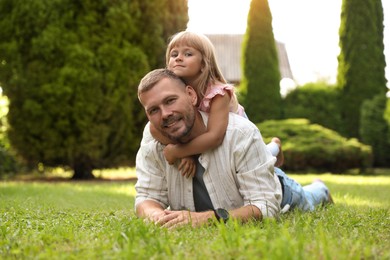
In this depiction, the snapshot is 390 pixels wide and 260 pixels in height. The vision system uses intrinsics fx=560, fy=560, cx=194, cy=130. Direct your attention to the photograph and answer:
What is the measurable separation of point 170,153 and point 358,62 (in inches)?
552

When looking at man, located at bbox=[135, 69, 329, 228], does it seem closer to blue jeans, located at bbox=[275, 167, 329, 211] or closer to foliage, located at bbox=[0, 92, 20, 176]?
blue jeans, located at bbox=[275, 167, 329, 211]

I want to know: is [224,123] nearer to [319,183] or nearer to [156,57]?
[319,183]

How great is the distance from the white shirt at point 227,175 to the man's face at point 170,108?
30 centimetres

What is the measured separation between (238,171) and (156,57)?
8.53 meters

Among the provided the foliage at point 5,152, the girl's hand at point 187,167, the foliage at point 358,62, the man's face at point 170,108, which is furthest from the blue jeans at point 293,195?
the foliage at point 358,62

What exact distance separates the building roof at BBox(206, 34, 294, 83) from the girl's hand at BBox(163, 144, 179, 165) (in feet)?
84.8

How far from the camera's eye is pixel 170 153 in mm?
3590

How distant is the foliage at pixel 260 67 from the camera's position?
16.3 meters

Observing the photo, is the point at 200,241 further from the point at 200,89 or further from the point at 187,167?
the point at 200,89

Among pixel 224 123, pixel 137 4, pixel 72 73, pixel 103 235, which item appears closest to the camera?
pixel 103 235

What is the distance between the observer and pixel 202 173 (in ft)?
12.2

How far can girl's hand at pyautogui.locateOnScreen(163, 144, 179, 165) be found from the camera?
358 centimetres

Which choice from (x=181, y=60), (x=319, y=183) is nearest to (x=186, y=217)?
(x=181, y=60)

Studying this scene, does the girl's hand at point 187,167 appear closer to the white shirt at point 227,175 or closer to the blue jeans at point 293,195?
the white shirt at point 227,175
